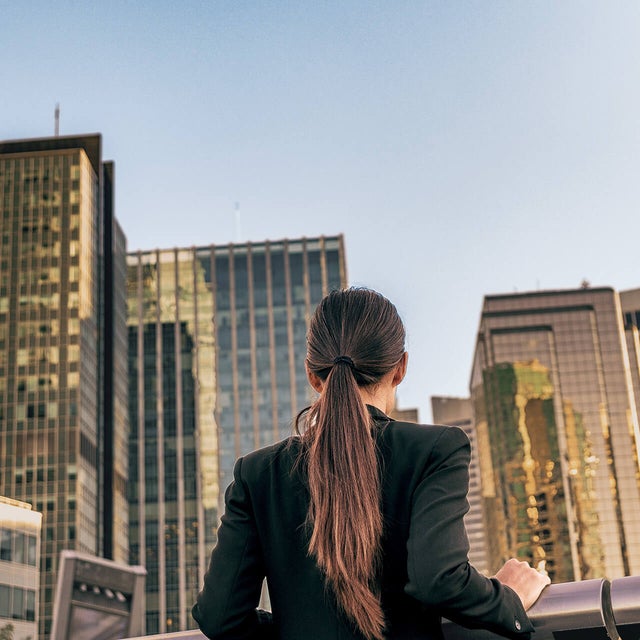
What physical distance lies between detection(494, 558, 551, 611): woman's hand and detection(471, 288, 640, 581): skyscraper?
122255mm

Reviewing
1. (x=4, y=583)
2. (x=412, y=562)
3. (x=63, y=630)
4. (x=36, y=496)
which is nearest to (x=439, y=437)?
(x=412, y=562)

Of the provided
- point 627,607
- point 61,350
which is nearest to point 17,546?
point 61,350

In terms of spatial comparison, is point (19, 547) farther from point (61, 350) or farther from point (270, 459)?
point (270, 459)

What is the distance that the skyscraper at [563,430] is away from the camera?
122 m

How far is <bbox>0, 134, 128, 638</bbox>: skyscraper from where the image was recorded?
79.9 meters

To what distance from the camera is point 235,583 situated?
2395 millimetres

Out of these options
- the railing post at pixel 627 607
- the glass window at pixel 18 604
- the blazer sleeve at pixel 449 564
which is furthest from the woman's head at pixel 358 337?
the glass window at pixel 18 604

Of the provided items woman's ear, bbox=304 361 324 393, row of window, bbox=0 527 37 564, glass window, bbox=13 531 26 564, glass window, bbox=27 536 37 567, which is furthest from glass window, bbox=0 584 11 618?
woman's ear, bbox=304 361 324 393

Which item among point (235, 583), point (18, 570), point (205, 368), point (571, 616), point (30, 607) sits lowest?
point (571, 616)

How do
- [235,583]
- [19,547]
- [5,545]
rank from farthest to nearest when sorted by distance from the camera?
[19,547], [5,545], [235,583]

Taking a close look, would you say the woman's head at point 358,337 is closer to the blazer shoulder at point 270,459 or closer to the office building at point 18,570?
the blazer shoulder at point 270,459

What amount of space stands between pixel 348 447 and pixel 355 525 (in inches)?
7.1

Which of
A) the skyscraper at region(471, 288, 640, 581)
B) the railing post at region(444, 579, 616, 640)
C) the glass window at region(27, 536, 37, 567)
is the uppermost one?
the skyscraper at region(471, 288, 640, 581)

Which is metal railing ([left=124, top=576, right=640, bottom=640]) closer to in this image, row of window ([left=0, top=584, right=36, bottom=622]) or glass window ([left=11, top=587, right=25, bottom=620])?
row of window ([left=0, top=584, right=36, bottom=622])
